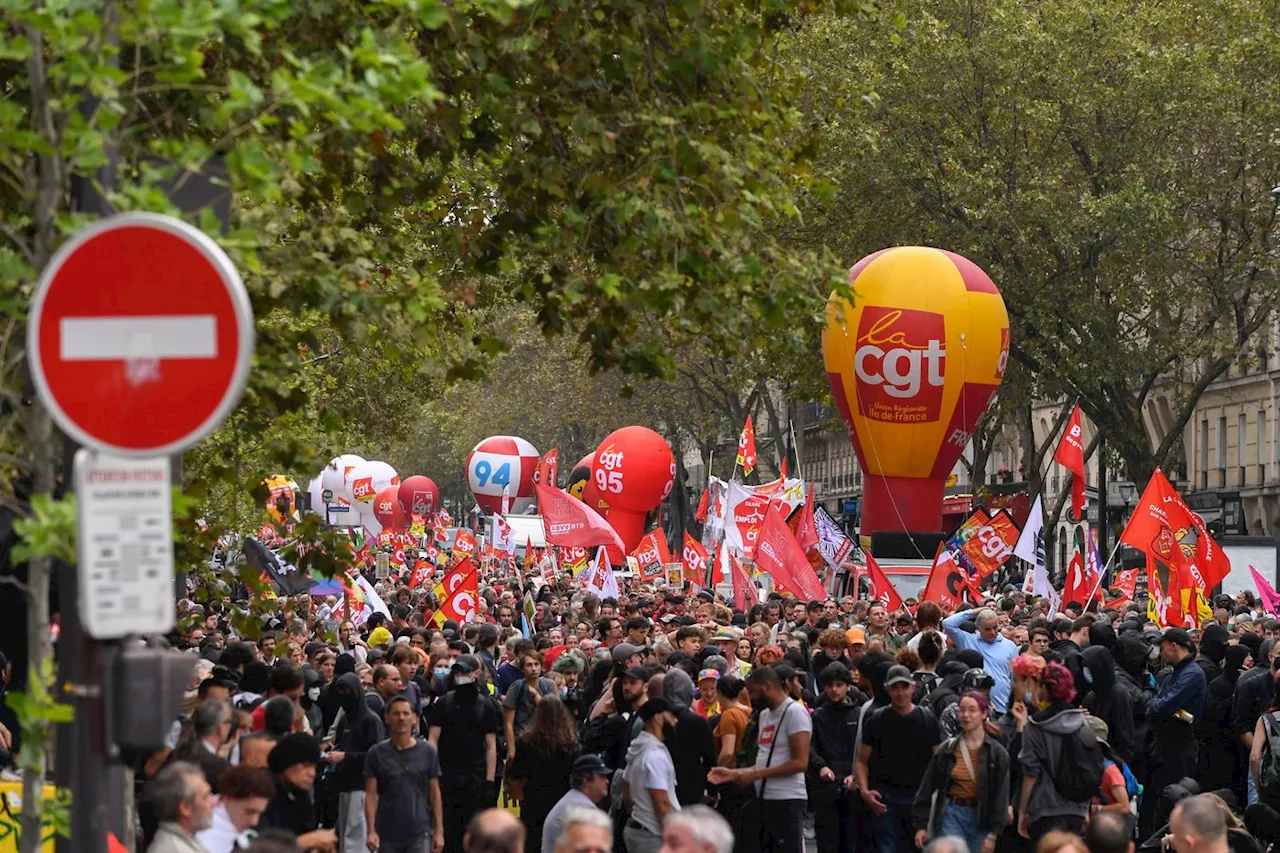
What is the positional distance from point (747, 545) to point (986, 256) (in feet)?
37.0

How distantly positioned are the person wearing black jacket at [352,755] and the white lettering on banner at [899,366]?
19.0 m

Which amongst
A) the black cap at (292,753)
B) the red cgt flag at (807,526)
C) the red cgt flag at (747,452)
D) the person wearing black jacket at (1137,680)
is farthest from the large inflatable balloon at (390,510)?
the black cap at (292,753)

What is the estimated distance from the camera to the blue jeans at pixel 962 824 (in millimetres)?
11695

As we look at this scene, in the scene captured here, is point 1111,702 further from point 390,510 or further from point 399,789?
point 390,510

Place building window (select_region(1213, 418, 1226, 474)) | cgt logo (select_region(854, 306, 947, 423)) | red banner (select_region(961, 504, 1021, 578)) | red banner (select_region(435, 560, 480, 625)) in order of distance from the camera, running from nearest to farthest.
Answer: red banner (select_region(435, 560, 480, 625))
red banner (select_region(961, 504, 1021, 578))
cgt logo (select_region(854, 306, 947, 423))
building window (select_region(1213, 418, 1226, 474))

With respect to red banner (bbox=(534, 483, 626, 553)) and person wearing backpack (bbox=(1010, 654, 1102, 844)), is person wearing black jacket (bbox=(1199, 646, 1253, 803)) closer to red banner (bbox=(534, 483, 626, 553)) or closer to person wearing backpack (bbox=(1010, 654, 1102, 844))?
person wearing backpack (bbox=(1010, 654, 1102, 844))

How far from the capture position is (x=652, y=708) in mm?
11969

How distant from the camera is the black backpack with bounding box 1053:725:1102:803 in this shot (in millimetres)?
11578

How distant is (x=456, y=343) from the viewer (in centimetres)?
1245

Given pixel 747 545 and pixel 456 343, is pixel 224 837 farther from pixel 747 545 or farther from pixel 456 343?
pixel 747 545

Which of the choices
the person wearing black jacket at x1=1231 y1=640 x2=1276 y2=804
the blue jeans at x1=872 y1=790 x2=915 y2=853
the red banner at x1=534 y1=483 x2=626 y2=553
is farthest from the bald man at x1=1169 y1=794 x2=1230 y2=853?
the red banner at x1=534 y1=483 x2=626 y2=553

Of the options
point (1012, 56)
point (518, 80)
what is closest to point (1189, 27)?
point (1012, 56)

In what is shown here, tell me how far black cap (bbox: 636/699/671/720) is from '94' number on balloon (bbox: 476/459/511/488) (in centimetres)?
6604

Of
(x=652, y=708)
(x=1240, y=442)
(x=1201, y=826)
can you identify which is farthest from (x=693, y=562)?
(x=1240, y=442)
